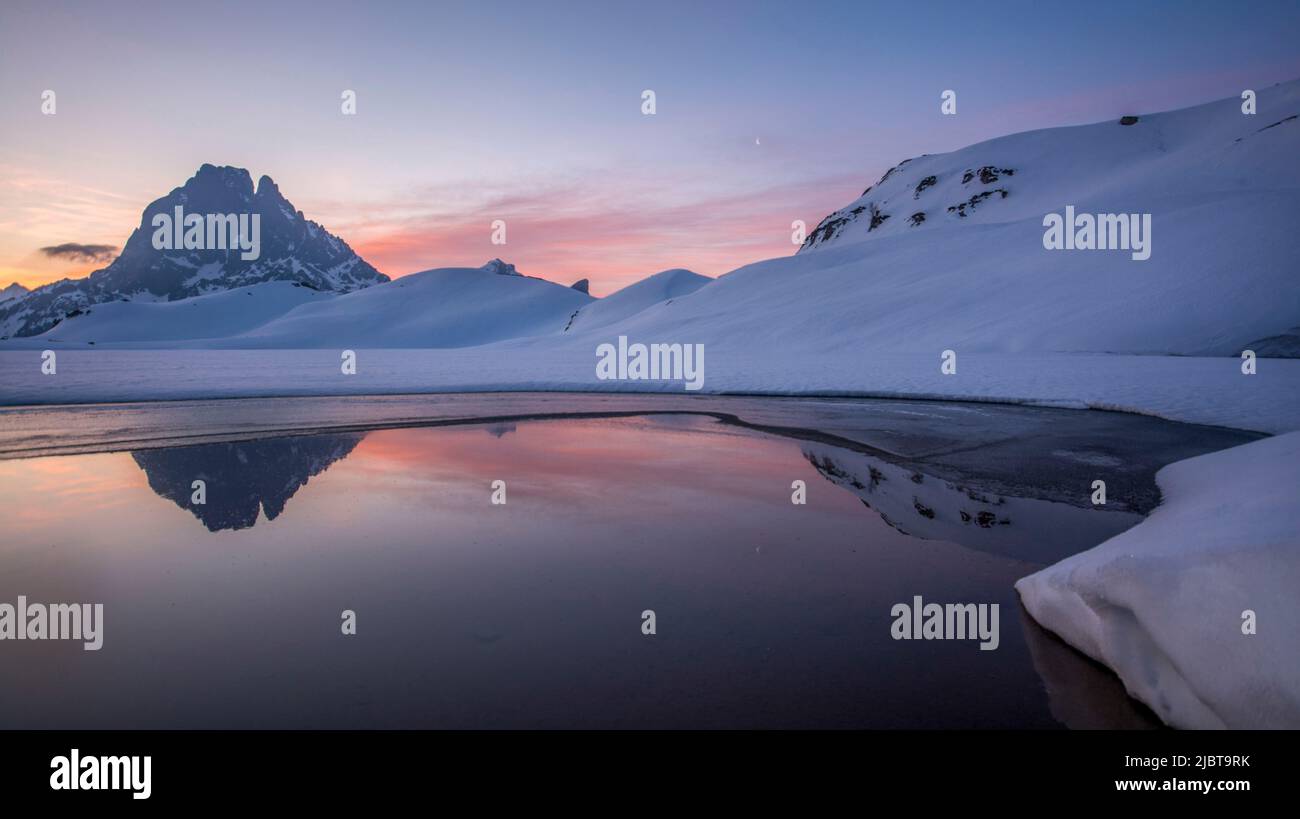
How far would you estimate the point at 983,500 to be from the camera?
10133 millimetres

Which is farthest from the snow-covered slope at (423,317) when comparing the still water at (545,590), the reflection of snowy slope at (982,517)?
the reflection of snowy slope at (982,517)

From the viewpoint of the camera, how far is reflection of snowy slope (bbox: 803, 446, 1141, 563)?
26.3ft

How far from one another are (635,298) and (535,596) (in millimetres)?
153563

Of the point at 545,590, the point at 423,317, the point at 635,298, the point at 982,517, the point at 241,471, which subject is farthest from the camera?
the point at 423,317

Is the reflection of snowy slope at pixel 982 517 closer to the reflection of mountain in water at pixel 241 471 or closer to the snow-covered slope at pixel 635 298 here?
the reflection of mountain in water at pixel 241 471

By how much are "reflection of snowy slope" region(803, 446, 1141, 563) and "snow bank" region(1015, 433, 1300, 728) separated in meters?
1.42

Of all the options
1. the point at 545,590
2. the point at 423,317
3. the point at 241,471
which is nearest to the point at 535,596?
the point at 545,590

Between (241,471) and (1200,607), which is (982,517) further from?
(241,471)

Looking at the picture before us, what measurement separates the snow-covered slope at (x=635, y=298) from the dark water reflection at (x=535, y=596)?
114904mm

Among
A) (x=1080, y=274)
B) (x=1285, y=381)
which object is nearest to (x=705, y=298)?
(x=1080, y=274)

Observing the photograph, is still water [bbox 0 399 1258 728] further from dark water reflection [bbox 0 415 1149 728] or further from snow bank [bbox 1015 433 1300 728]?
snow bank [bbox 1015 433 1300 728]

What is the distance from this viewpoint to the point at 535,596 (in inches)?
259
